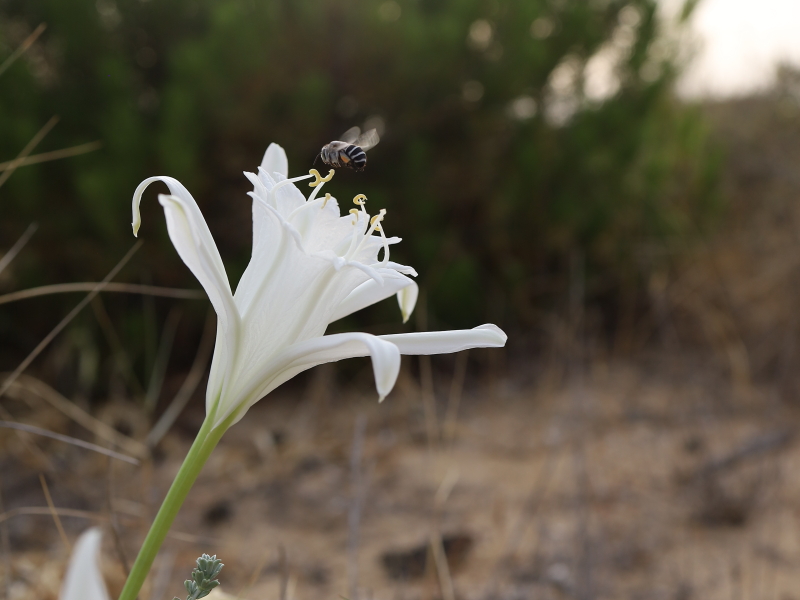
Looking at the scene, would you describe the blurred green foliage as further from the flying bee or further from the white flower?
the white flower

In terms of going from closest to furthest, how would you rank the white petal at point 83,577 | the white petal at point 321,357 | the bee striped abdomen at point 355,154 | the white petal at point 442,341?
the white petal at point 83,577
the white petal at point 321,357
the white petal at point 442,341
the bee striped abdomen at point 355,154

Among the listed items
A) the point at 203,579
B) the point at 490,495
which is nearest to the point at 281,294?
the point at 203,579

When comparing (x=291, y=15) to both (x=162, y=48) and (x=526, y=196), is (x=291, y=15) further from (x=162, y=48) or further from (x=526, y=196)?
(x=526, y=196)

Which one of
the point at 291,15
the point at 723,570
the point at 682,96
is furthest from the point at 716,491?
the point at 682,96

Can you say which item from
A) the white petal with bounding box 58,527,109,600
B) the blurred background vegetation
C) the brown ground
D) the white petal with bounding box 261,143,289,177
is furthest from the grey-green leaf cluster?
the blurred background vegetation

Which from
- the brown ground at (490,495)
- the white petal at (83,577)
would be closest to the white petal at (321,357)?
the white petal at (83,577)

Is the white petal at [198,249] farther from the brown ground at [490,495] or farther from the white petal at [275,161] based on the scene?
the brown ground at [490,495]
